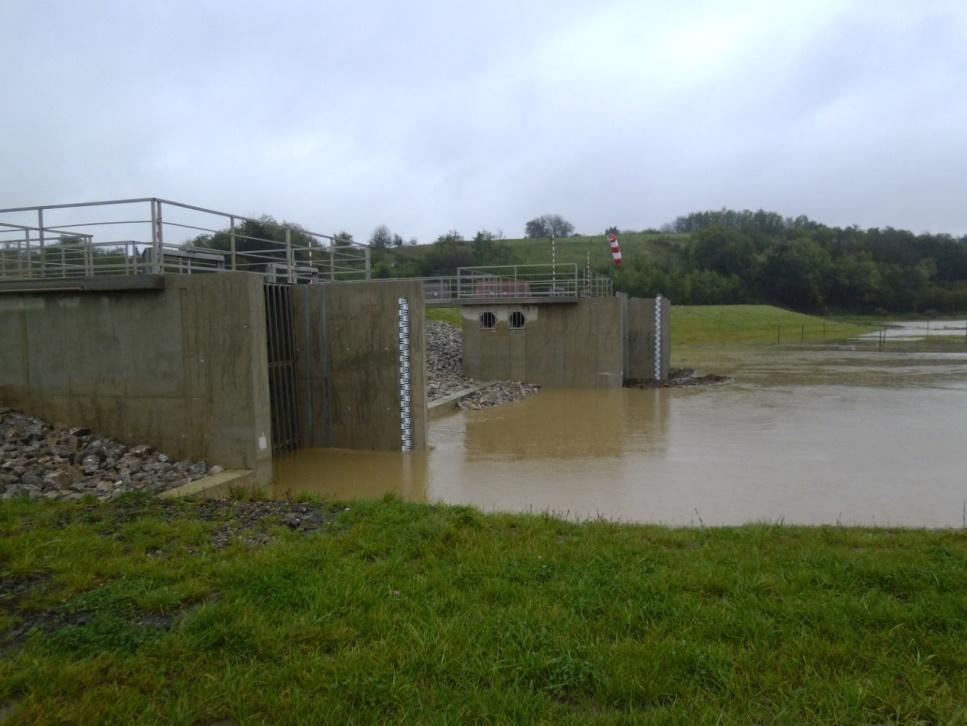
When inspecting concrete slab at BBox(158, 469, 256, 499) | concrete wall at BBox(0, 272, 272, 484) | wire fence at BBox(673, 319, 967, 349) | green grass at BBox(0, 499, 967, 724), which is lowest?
wire fence at BBox(673, 319, 967, 349)

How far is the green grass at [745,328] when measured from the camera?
2380 inches

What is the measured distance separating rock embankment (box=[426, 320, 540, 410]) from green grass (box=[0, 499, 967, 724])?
50.8 feet

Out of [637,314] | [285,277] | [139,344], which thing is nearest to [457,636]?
[139,344]

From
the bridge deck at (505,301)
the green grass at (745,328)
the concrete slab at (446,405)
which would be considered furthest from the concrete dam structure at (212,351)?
the green grass at (745,328)

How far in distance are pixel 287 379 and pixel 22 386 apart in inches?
175

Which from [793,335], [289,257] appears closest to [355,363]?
[289,257]

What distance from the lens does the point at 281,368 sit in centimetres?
1456

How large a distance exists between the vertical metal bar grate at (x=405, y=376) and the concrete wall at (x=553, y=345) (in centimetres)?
1373

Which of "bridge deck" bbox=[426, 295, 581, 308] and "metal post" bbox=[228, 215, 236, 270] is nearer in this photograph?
Result: "metal post" bbox=[228, 215, 236, 270]

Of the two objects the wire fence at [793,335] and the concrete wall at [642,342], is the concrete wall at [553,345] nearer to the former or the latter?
the concrete wall at [642,342]

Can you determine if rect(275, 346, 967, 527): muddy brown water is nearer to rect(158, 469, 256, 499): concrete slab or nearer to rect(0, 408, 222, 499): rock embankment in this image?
rect(158, 469, 256, 499): concrete slab

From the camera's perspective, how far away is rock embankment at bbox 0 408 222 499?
32.0 ft

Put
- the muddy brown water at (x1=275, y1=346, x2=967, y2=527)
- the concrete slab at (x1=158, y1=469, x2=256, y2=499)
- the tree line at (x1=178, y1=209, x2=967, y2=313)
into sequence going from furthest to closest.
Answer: the tree line at (x1=178, y1=209, x2=967, y2=313), the concrete slab at (x1=158, y1=469, x2=256, y2=499), the muddy brown water at (x1=275, y1=346, x2=967, y2=527)

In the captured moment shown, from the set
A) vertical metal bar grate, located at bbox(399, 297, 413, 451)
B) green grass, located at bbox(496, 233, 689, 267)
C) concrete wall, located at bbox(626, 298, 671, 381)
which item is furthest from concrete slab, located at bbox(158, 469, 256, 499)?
green grass, located at bbox(496, 233, 689, 267)
